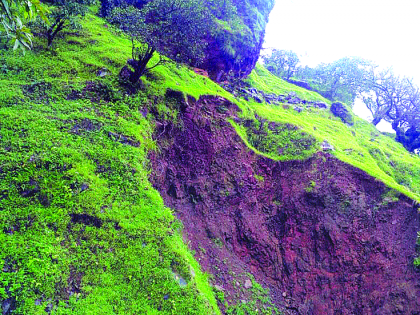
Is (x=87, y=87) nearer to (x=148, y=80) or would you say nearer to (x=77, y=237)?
(x=148, y=80)

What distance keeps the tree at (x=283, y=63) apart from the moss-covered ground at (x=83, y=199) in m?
34.5

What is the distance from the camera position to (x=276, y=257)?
13281mm

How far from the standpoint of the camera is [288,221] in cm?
1431

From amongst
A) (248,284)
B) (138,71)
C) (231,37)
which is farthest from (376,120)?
(138,71)

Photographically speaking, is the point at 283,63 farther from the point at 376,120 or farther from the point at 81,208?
the point at 81,208

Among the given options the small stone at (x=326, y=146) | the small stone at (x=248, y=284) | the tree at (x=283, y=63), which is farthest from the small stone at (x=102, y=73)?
the tree at (x=283, y=63)

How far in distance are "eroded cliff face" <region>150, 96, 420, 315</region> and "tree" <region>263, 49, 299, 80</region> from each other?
31.1m

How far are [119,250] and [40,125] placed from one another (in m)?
5.10

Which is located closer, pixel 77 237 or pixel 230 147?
pixel 77 237

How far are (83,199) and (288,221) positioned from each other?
35.6 feet

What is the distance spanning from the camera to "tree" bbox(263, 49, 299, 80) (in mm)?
42897

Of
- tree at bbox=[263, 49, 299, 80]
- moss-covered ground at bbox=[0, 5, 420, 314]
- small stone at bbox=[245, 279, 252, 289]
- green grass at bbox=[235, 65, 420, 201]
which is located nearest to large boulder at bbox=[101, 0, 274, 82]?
green grass at bbox=[235, 65, 420, 201]

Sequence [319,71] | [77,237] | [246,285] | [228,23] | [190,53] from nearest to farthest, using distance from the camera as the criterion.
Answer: [77,237]
[246,285]
[190,53]
[228,23]
[319,71]

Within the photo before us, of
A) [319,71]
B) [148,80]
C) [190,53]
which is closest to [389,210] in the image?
[190,53]
